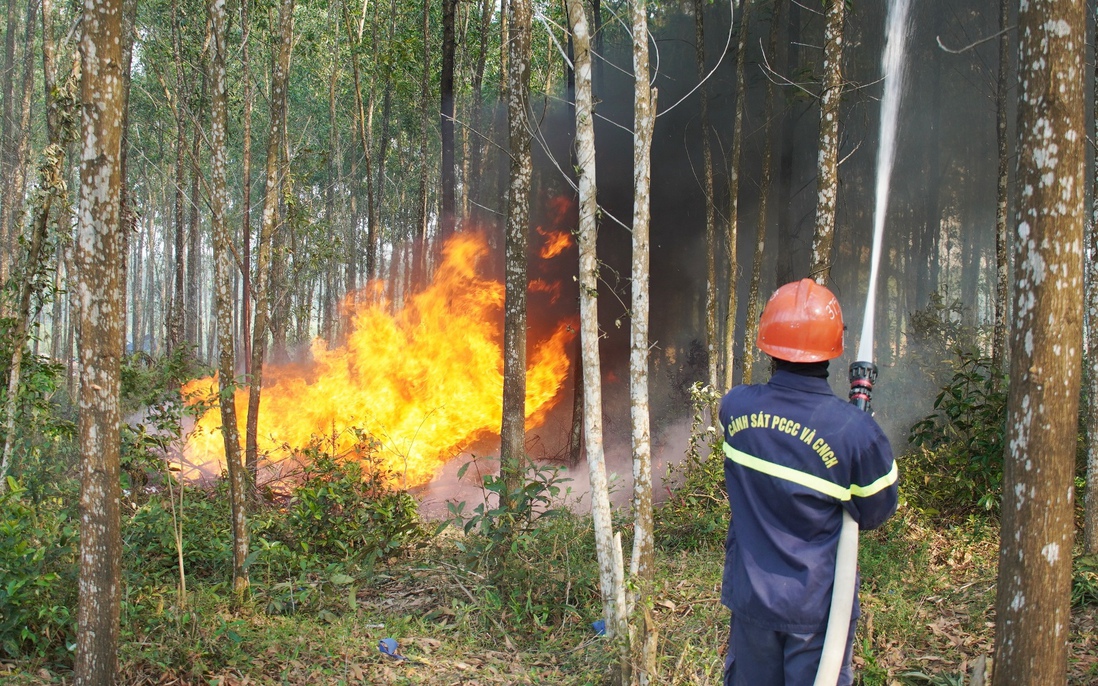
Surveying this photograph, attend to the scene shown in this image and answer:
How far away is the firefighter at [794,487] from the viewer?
2.80 meters

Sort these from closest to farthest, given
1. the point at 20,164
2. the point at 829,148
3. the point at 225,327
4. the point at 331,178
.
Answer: the point at 225,327 → the point at 829,148 → the point at 20,164 → the point at 331,178

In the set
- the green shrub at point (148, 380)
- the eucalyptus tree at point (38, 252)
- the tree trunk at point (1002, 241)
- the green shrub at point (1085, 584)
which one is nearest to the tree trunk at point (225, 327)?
the green shrub at point (148, 380)

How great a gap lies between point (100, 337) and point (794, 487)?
3793 millimetres

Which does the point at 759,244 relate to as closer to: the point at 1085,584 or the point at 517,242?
the point at 517,242

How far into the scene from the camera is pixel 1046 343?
3.52 meters

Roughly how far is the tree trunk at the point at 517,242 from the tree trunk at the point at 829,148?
9.75 ft

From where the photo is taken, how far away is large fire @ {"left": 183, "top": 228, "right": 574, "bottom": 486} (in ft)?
42.2

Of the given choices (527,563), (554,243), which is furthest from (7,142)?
(527,563)

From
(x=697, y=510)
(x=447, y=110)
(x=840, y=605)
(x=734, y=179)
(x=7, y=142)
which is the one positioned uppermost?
(x=7, y=142)

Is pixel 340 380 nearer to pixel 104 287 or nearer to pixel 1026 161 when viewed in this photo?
Answer: pixel 104 287

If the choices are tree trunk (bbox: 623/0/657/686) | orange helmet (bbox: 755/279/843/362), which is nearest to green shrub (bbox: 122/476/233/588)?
tree trunk (bbox: 623/0/657/686)

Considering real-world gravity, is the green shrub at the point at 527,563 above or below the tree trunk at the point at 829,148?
below

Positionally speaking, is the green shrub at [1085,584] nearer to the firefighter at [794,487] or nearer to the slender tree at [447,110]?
the firefighter at [794,487]

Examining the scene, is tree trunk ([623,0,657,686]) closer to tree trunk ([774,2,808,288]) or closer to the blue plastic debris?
the blue plastic debris
